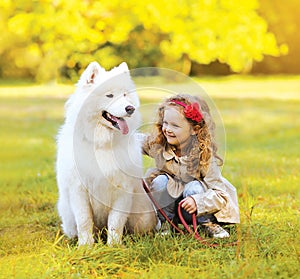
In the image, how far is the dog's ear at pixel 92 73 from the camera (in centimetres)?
321

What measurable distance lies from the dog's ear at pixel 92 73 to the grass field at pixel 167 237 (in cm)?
43

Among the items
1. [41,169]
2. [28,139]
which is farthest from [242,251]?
[28,139]

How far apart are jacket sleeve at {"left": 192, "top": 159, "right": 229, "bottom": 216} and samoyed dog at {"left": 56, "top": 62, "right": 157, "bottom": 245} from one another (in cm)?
32

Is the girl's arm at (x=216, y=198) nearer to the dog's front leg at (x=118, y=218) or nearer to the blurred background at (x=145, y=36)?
the dog's front leg at (x=118, y=218)

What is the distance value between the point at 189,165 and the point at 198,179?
4.3 inches

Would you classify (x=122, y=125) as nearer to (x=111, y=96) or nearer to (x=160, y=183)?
(x=111, y=96)

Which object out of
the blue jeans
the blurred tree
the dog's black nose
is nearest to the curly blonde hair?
the blue jeans

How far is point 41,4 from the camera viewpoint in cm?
1686

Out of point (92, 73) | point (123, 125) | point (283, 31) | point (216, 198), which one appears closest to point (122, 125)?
point (123, 125)

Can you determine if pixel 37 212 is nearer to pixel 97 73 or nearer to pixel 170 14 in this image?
pixel 97 73

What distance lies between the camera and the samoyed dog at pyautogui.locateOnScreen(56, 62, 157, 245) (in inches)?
127

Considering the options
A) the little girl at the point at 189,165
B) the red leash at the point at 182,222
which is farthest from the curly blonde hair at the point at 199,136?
the red leash at the point at 182,222

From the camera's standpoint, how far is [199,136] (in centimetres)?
352

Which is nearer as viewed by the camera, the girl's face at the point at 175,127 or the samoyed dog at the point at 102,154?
the samoyed dog at the point at 102,154
